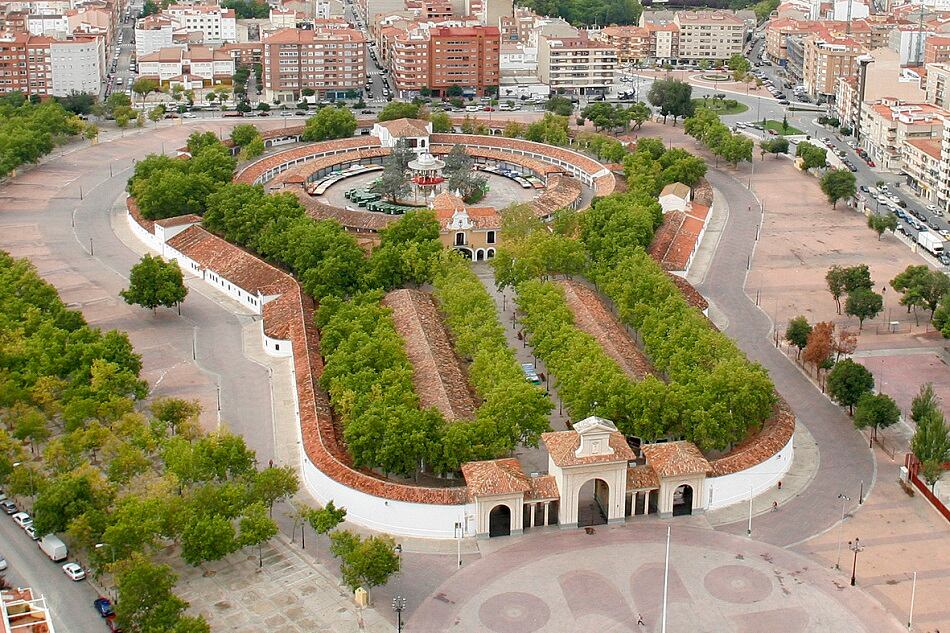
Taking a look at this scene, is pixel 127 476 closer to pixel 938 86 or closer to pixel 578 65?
pixel 938 86

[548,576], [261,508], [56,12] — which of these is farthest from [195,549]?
[56,12]

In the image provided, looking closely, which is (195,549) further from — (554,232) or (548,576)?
(554,232)

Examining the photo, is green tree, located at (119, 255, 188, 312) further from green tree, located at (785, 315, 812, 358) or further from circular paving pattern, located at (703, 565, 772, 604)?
circular paving pattern, located at (703, 565, 772, 604)

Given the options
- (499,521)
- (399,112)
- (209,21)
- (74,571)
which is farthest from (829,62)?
(74,571)

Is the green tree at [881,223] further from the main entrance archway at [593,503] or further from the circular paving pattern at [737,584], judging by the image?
the circular paving pattern at [737,584]

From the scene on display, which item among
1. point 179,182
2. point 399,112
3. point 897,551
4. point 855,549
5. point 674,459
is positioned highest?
point 399,112

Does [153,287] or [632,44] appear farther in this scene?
[632,44]

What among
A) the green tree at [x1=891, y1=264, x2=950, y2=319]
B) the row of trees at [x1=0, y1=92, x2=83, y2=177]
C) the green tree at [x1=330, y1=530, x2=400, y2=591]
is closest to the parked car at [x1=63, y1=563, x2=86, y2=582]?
the green tree at [x1=330, y1=530, x2=400, y2=591]
